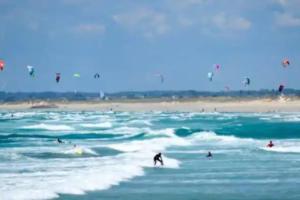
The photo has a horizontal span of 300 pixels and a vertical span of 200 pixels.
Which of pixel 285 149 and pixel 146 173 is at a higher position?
pixel 285 149

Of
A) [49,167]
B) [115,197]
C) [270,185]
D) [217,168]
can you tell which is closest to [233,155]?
[217,168]

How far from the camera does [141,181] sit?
23828mm

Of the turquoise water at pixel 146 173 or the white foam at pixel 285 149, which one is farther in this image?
the white foam at pixel 285 149

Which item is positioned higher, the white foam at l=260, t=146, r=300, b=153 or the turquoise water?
the white foam at l=260, t=146, r=300, b=153

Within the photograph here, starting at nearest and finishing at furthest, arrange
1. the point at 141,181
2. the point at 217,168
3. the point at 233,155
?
the point at 141,181 → the point at 217,168 → the point at 233,155

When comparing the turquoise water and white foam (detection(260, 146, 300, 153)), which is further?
white foam (detection(260, 146, 300, 153))

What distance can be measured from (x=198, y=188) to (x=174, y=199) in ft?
6.85

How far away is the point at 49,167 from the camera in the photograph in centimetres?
2773

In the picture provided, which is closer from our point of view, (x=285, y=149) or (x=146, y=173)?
(x=146, y=173)

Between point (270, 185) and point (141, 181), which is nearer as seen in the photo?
point (270, 185)

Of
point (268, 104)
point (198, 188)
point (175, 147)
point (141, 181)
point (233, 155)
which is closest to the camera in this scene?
point (198, 188)

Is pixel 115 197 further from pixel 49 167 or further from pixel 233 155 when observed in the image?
pixel 233 155

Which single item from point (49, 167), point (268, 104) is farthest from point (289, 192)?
point (268, 104)

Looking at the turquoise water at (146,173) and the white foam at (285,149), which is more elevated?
the white foam at (285,149)
